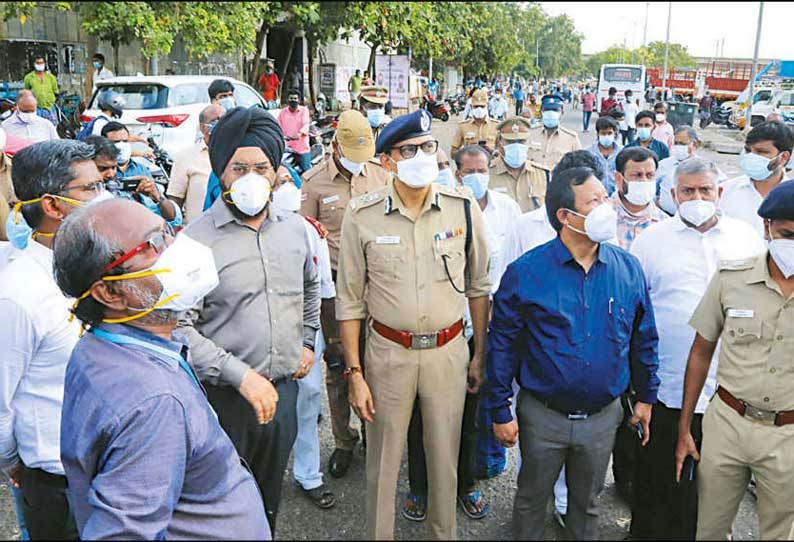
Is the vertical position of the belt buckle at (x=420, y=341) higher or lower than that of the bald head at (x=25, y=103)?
lower

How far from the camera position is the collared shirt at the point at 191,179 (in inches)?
179

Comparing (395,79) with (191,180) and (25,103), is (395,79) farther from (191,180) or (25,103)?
(191,180)

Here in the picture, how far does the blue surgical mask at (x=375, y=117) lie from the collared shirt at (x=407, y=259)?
522 centimetres

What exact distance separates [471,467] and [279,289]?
4.93ft

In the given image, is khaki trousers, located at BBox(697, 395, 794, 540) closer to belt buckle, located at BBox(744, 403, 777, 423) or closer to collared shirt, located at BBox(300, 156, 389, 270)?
belt buckle, located at BBox(744, 403, 777, 423)

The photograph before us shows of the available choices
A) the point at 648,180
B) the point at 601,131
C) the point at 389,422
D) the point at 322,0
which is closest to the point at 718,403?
the point at 389,422

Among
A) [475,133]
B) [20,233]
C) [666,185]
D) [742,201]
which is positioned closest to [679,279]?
[742,201]

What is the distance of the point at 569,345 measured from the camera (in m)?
2.36

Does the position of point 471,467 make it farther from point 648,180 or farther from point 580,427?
point 648,180

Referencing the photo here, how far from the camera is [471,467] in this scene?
335 cm

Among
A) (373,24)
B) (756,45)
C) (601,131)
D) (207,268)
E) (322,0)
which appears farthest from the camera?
(601,131)

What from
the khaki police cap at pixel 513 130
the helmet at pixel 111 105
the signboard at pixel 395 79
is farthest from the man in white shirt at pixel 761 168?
the signboard at pixel 395 79

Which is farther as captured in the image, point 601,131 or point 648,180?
point 601,131

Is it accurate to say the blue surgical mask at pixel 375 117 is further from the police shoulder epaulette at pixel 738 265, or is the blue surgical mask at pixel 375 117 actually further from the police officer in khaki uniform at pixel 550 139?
the police shoulder epaulette at pixel 738 265
